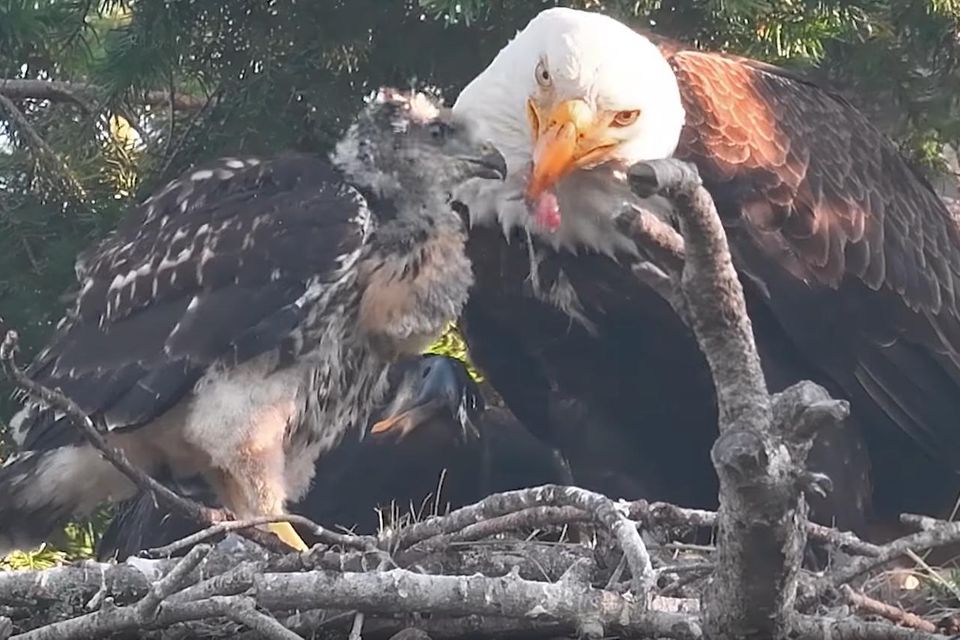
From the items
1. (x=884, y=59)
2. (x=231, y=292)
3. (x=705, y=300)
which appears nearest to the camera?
(x=705, y=300)

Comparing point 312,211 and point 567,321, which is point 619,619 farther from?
point 567,321

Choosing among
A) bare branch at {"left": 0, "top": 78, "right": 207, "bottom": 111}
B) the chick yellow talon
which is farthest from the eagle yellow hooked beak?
bare branch at {"left": 0, "top": 78, "right": 207, "bottom": 111}

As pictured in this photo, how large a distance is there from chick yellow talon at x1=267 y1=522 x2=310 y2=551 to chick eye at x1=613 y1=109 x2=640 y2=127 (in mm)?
1321

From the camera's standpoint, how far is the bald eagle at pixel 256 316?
14.8ft

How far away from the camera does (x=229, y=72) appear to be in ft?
17.8

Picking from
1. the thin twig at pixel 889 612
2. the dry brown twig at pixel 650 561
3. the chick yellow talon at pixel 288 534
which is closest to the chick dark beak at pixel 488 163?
the chick yellow talon at pixel 288 534

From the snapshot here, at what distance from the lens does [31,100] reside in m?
5.77

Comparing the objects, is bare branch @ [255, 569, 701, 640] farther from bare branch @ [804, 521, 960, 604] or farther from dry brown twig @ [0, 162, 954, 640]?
bare branch @ [804, 521, 960, 604]

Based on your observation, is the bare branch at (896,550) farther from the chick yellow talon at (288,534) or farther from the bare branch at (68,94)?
the bare branch at (68,94)

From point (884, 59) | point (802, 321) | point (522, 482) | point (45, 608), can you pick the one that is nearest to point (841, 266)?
point (802, 321)

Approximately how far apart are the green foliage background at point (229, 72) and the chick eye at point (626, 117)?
0.48 meters

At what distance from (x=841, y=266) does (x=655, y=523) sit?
137 centimetres

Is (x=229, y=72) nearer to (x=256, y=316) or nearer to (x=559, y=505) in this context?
(x=256, y=316)

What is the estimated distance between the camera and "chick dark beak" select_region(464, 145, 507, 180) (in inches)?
189
